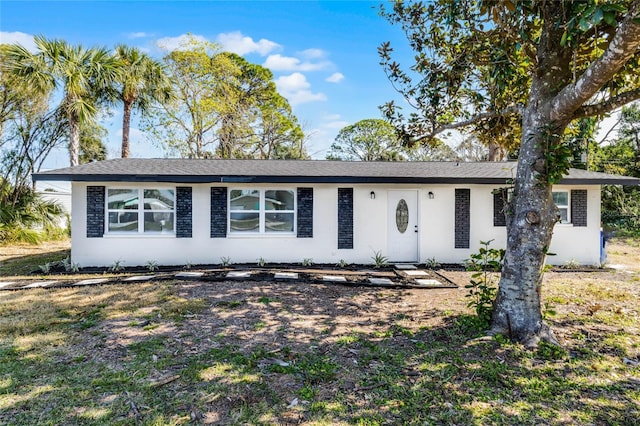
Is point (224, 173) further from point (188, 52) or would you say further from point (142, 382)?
point (188, 52)

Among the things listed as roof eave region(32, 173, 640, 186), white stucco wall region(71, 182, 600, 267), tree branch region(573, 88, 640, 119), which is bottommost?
white stucco wall region(71, 182, 600, 267)

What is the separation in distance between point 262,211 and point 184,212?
2.17 m

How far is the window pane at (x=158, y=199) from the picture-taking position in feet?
31.6

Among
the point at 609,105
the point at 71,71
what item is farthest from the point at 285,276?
the point at 71,71

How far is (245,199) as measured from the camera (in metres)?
9.98

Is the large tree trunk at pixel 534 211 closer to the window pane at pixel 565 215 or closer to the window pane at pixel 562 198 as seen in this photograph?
the window pane at pixel 562 198

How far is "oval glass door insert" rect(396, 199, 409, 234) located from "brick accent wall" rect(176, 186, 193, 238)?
604 centimetres

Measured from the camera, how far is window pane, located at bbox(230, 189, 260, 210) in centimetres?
995

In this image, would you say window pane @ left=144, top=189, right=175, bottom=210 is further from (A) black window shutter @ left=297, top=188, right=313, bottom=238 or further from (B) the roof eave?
(A) black window shutter @ left=297, top=188, right=313, bottom=238

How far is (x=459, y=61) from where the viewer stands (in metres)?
6.52

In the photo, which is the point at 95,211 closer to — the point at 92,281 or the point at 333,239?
the point at 92,281

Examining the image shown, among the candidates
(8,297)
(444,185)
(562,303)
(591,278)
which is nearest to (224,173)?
(8,297)

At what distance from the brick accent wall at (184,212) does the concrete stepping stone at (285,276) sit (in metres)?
3.07

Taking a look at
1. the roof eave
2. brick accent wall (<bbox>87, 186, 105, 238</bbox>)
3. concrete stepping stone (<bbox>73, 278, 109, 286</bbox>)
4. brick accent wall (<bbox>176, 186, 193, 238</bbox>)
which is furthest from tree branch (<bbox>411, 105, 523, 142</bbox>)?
brick accent wall (<bbox>87, 186, 105, 238</bbox>)
